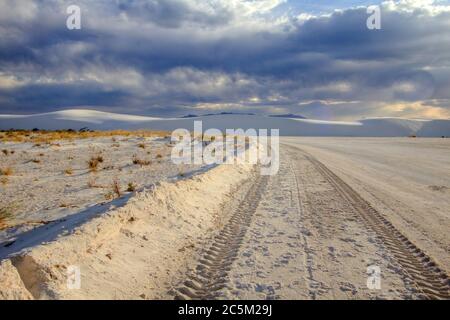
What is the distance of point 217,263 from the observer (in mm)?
5758

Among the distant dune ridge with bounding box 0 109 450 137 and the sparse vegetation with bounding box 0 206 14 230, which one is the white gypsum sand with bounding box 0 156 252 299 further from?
the distant dune ridge with bounding box 0 109 450 137

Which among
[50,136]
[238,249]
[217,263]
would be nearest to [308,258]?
[238,249]

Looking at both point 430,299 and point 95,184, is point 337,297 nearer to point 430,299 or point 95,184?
point 430,299

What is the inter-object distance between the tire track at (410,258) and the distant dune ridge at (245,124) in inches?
4695

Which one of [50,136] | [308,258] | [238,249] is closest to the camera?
[308,258]

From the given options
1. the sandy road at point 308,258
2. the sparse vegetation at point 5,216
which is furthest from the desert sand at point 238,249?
the sparse vegetation at point 5,216

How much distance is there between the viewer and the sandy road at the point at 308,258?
4824 millimetres

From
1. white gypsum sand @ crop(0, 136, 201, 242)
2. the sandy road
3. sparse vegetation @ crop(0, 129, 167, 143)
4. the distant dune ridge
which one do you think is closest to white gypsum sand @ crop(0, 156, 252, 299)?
the sandy road

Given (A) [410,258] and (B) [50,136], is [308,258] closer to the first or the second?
(A) [410,258]

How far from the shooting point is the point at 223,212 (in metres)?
8.91

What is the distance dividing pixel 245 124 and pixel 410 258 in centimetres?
14120

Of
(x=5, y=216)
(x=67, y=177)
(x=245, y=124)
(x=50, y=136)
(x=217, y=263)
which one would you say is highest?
(x=245, y=124)

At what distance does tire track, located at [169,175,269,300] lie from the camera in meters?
4.84
